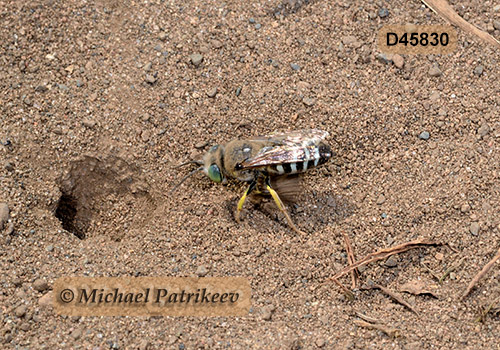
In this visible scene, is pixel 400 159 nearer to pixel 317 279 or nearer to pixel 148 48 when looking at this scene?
pixel 317 279

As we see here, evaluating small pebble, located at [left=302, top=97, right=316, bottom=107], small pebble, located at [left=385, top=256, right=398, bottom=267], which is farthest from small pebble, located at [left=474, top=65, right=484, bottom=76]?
small pebble, located at [left=385, top=256, right=398, bottom=267]

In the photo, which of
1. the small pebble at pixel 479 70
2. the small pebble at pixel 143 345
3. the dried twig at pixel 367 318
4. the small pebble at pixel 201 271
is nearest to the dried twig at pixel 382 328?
the dried twig at pixel 367 318

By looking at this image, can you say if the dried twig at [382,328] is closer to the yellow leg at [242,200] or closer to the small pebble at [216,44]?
the yellow leg at [242,200]

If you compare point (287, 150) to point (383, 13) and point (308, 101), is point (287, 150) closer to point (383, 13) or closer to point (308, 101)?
point (308, 101)

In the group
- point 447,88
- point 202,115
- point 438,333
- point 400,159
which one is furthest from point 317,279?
point 447,88

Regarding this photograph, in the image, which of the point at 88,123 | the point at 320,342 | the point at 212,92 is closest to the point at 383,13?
the point at 212,92

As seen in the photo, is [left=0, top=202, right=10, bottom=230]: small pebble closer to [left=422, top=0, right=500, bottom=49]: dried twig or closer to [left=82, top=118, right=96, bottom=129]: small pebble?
[left=82, top=118, right=96, bottom=129]: small pebble

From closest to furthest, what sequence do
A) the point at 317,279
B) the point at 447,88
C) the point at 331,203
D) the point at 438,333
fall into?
the point at 438,333, the point at 317,279, the point at 331,203, the point at 447,88
